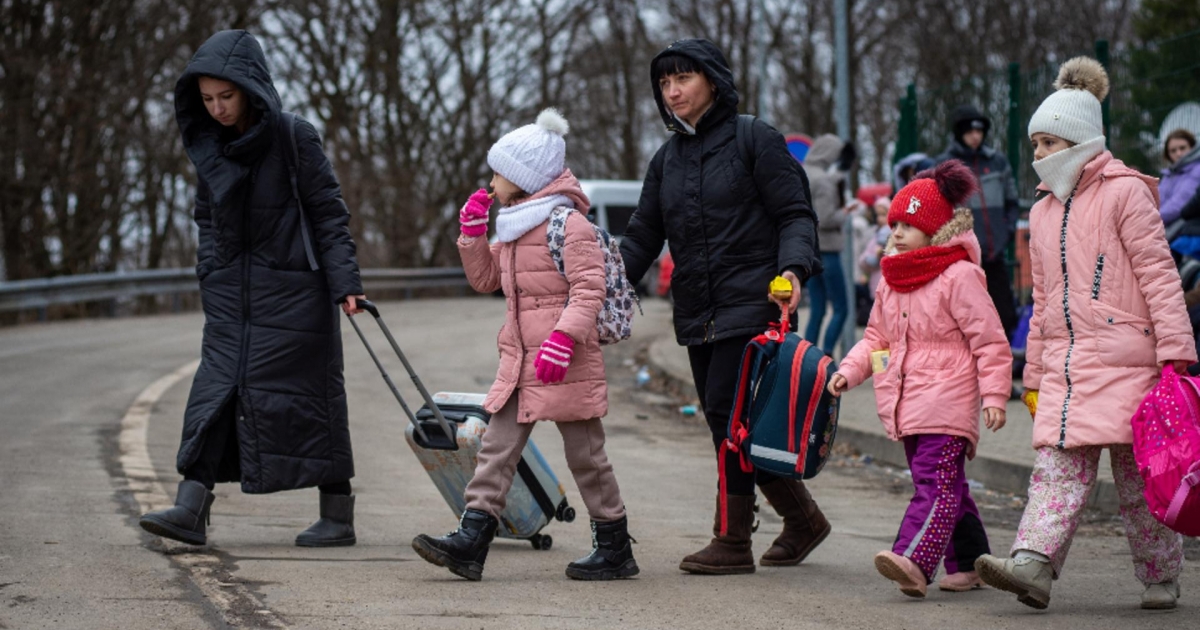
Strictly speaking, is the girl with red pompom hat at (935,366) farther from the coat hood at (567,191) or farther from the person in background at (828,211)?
the person in background at (828,211)

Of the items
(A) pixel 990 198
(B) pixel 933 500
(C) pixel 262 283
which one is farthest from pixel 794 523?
(A) pixel 990 198

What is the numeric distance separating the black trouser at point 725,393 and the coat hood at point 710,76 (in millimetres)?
792

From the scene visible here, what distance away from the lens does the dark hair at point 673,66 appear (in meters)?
5.95

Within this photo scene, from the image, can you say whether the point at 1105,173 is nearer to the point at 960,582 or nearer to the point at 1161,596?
the point at 1161,596

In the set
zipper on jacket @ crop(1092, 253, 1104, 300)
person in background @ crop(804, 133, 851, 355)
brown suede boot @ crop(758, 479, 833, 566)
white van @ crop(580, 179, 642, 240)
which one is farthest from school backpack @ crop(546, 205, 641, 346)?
white van @ crop(580, 179, 642, 240)

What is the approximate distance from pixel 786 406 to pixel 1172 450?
1.30 m

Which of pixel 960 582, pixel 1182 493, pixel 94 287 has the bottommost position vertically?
pixel 960 582

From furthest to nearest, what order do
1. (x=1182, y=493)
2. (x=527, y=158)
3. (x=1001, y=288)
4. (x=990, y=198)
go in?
(x=1001, y=288) → (x=990, y=198) → (x=527, y=158) → (x=1182, y=493)

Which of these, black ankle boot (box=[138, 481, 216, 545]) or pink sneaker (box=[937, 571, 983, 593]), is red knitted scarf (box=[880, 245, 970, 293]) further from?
black ankle boot (box=[138, 481, 216, 545])

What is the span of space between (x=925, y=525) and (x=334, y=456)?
2.26 metres

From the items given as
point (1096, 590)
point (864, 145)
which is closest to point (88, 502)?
point (1096, 590)

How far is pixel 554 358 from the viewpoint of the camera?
18.2 ft

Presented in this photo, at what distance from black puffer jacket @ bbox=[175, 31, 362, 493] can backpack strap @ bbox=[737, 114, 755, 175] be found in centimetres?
146

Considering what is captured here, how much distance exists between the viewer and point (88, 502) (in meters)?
7.13
